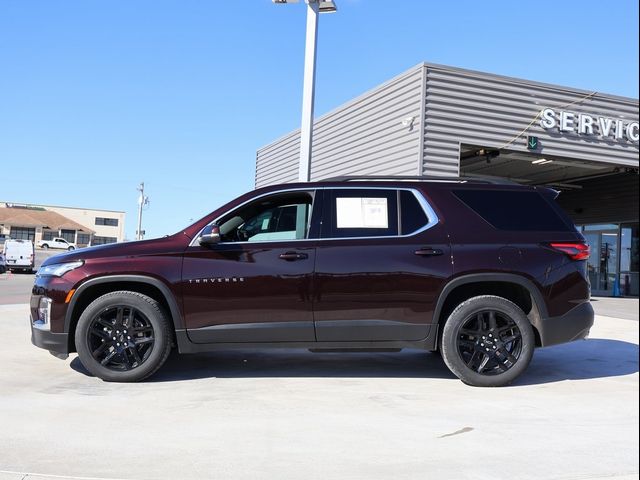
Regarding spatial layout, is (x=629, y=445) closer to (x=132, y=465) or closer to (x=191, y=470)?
(x=191, y=470)

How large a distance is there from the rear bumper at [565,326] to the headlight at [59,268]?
4.13 meters

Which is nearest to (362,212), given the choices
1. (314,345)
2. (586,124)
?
(314,345)

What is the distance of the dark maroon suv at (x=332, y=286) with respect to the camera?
4957mm

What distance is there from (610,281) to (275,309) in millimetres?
20525

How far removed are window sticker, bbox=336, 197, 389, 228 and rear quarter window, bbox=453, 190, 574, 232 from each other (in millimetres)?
742

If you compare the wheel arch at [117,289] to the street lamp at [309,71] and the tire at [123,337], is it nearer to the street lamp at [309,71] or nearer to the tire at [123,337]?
the tire at [123,337]

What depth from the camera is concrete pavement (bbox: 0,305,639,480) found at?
3211 millimetres

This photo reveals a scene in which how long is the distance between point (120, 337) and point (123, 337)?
1.0 inches

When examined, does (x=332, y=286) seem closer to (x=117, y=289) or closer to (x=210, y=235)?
(x=210, y=235)

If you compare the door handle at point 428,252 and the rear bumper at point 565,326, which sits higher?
the door handle at point 428,252

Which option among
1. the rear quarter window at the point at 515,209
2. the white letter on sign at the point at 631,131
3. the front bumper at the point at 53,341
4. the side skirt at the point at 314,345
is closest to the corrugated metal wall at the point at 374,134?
the white letter on sign at the point at 631,131

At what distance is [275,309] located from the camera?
496 centimetres

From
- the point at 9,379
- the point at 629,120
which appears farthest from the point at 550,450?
the point at 629,120

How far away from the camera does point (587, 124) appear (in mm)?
14273
